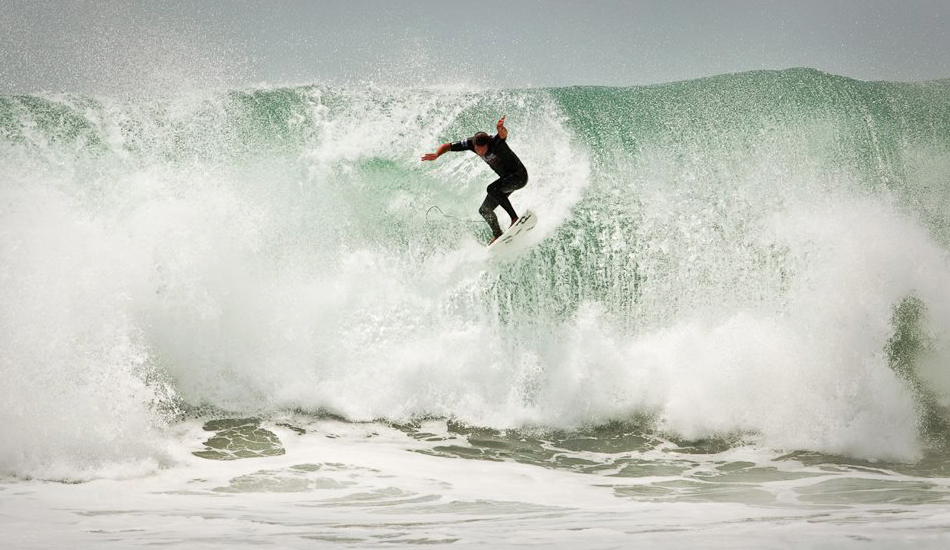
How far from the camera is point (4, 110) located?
32.5 ft

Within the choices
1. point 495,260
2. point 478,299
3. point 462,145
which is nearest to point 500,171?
point 462,145

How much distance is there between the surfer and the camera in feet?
23.2

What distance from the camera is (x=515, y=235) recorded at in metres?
8.32

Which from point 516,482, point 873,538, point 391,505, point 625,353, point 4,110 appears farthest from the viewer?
point 4,110

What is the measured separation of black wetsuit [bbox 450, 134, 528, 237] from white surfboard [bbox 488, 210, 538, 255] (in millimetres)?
254

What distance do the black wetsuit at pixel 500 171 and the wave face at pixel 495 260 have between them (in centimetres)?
166

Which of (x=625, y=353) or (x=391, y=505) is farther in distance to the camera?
(x=625, y=353)

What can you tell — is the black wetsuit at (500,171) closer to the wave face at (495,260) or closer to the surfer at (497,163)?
the surfer at (497,163)

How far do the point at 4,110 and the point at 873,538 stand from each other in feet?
34.8

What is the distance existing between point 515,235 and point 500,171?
3.37 ft

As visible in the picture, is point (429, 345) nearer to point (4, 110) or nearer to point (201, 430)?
point (201, 430)

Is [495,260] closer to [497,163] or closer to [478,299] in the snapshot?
[478,299]

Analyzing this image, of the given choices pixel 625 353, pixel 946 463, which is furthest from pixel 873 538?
pixel 625 353

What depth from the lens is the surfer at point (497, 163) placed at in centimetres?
709
